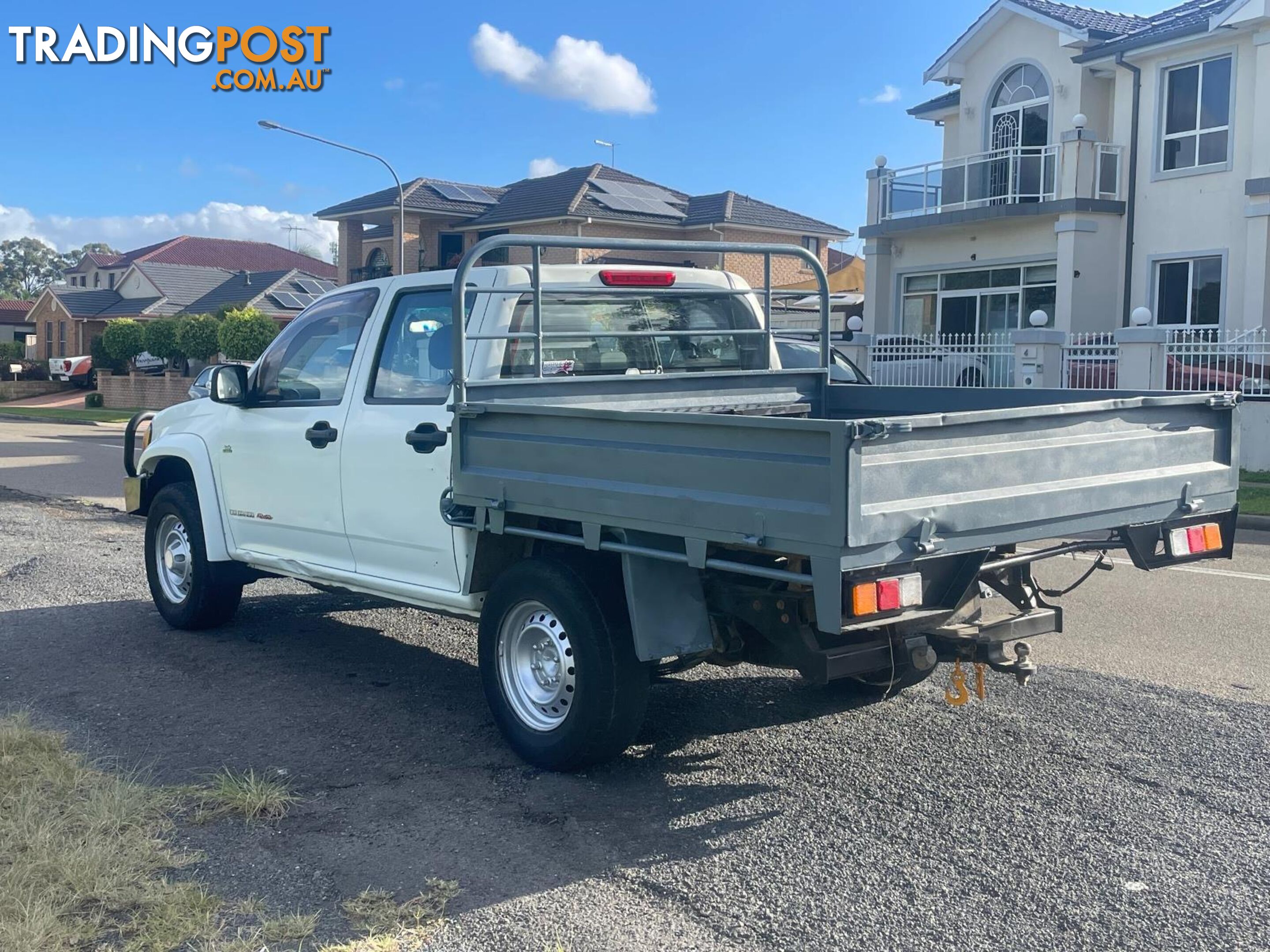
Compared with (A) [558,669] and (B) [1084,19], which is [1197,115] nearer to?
(B) [1084,19]

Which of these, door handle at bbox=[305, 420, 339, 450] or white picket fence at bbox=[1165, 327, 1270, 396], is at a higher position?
white picket fence at bbox=[1165, 327, 1270, 396]

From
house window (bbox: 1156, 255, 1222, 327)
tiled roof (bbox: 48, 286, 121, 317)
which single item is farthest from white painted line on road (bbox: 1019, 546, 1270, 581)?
tiled roof (bbox: 48, 286, 121, 317)

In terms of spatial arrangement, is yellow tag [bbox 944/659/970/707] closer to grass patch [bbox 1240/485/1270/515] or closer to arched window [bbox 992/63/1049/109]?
grass patch [bbox 1240/485/1270/515]

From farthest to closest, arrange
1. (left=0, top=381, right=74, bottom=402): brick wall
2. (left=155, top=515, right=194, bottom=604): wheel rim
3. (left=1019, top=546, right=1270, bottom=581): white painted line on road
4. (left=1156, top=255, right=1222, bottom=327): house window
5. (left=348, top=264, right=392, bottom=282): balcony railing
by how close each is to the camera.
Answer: (left=0, top=381, right=74, bottom=402): brick wall
(left=348, top=264, right=392, bottom=282): balcony railing
(left=1156, top=255, right=1222, bottom=327): house window
(left=1019, top=546, right=1270, bottom=581): white painted line on road
(left=155, top=515, right=194, bottom=604): wheel rim

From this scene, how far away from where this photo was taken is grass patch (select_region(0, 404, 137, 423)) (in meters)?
34.3

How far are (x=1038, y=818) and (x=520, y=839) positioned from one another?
1.84 m

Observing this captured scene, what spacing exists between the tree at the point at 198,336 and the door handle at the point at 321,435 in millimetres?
38702

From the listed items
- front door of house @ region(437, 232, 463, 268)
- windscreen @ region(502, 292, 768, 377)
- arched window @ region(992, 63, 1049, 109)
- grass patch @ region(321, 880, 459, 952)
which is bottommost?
grass patch @ region(321, 880, 459, 952)

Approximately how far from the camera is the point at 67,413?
37250mm

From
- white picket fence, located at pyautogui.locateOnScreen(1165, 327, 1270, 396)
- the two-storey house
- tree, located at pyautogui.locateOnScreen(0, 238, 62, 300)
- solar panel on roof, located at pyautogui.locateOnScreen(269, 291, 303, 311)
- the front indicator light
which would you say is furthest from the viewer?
tree, located at pyautogui.locateOnScreen(0, 238, 62, 300)

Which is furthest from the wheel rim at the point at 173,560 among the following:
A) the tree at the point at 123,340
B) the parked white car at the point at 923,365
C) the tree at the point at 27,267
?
the tree at the point at 27,267

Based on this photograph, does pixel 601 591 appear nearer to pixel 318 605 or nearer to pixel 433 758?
pixel 433 758

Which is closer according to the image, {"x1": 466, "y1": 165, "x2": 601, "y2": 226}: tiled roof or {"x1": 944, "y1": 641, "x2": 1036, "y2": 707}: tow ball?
{"x1": 944, "y1": 641, "x2": 1036, "y2": 707}: tow ball

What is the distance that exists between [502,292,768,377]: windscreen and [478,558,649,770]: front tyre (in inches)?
44.5
